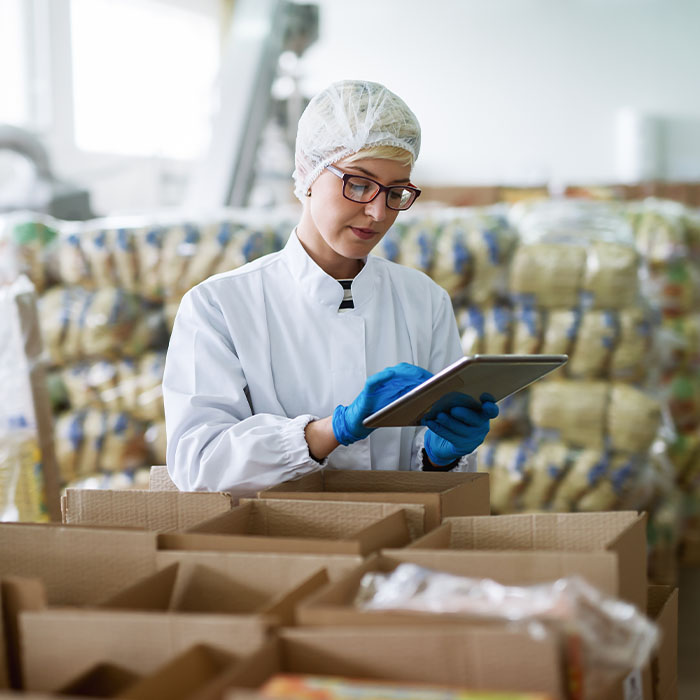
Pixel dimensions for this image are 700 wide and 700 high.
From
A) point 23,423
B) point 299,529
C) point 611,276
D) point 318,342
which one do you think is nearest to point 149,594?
point 299,529

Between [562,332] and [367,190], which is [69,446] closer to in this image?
[562,332]

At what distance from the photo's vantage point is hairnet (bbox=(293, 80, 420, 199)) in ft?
6.20

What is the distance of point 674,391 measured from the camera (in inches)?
160

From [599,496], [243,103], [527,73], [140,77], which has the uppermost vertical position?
[527,73]

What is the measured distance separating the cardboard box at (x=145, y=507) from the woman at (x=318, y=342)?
0.71 feet

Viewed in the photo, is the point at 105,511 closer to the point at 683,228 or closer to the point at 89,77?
the point at 683,228

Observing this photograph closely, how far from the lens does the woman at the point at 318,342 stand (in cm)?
172

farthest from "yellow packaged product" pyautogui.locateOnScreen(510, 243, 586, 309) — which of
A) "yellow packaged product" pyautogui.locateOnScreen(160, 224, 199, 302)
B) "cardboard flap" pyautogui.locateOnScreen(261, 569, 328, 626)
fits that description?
"cardboard flap" pyautogui.locateOnScreen(261, 569, 328, 626)

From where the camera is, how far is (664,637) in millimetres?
1289

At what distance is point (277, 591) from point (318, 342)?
90 cm

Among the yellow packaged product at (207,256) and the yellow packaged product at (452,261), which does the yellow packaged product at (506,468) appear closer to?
the yellow packaged product at (452,261)

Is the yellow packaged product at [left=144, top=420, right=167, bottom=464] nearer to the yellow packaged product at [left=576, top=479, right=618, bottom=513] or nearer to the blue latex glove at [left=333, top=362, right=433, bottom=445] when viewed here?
the yellow packaged product at [left=576, top=479, right=618, bottom=513]

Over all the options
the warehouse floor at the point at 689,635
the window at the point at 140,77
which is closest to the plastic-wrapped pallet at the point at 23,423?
the warehouse floor at the point at 689,635

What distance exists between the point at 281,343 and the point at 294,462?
354mm
